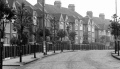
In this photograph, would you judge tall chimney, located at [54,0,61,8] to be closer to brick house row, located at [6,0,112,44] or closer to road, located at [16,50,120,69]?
brick house row, located at [6,0,112,44]

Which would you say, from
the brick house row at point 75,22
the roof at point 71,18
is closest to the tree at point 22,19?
the brick house row at point 75,22

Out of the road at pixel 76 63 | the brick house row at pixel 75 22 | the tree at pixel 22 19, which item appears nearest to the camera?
the road at pixel 76 63

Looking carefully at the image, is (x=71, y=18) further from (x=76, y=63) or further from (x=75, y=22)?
(x=76, y=63)

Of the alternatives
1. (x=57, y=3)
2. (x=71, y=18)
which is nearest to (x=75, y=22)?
(x=71, y=18)

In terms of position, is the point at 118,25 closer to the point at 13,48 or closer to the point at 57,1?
the point at 13,48

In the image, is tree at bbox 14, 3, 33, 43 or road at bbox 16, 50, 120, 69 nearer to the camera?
road at bbox 16, 50, 120, 69

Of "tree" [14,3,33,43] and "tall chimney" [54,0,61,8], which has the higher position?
"tall chimney" [54,0,61,8]

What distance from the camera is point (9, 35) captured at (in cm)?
5588

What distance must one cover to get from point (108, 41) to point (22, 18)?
271ft

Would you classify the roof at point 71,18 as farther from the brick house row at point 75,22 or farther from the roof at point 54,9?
the roof at point 54,9

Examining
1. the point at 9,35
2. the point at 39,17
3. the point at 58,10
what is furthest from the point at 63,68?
the point at 58,10

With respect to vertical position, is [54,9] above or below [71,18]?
above

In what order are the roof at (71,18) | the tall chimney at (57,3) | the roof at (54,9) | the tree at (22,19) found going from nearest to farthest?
the tree at (22,19), the roof at (54,9), the roof at (71,18), the tall chimney at (57,3)

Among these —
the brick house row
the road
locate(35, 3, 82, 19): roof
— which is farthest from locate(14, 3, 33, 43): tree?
locate(35, 3, 82, 19): roof
